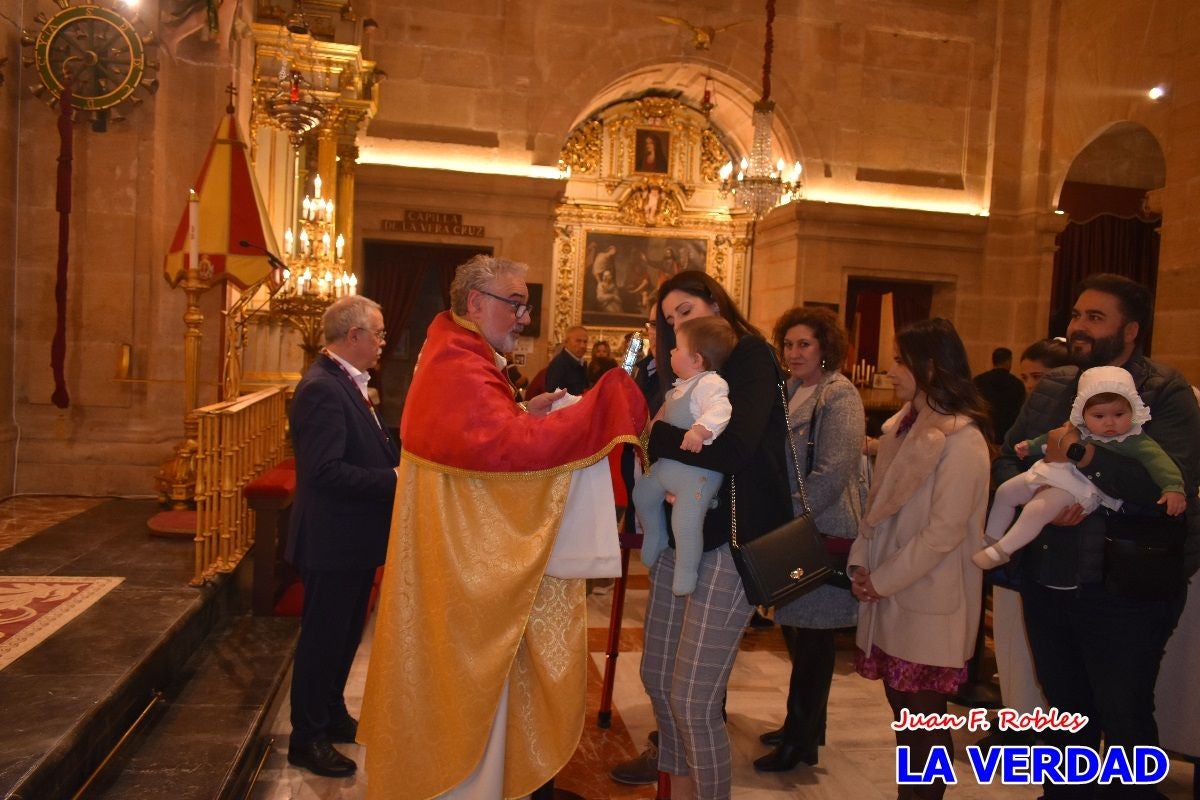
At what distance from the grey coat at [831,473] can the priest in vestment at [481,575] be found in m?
1.03

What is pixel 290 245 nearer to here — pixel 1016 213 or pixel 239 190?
pixel 239 190

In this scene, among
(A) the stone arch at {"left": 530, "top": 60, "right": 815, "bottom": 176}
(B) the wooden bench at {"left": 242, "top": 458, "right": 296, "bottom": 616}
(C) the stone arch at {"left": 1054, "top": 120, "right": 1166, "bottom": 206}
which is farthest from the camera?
(C) the stone arch at {"left": 1054, "top": 120, "right": 1166, "bottom": 206}

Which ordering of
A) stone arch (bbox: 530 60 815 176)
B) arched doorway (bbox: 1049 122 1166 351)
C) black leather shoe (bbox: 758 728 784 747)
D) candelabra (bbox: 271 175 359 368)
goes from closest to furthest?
black leather shoe (bbox: 758 728 784 747)
candelabra (bbox: 271 175 359 368)
stone arch (bbox: 530 60 815 176)
arched doorway (bbox: 1049 122 1166 351)

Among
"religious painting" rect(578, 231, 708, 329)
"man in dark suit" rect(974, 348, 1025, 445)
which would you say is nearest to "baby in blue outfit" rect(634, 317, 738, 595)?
"man in dark suit" rect(974, 348, 1025, 445)

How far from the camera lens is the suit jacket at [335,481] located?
3152 millimetres

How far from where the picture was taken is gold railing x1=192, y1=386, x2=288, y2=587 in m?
4.12

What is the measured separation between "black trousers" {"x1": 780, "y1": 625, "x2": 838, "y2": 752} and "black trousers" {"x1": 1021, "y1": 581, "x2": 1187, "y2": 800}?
80 centimetres

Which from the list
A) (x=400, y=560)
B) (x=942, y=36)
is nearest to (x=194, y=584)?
(x=400, y=560)

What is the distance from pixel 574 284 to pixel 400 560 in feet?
35.8

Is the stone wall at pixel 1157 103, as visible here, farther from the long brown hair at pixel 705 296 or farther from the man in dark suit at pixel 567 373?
the long brown hair at pixel 705 296

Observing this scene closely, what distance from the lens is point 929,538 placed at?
281 centimetres

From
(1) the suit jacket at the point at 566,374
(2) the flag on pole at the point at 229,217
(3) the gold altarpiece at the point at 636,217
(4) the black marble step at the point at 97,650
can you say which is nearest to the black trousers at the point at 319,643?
(4) the black marble step at the point at 97,650

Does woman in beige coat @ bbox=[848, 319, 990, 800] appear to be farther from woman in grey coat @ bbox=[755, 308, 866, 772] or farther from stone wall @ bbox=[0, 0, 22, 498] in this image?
stone wall @ bbox=[0, 0, 22, 498]

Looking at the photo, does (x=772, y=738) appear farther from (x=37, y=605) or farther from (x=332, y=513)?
(x=37, y=605)
